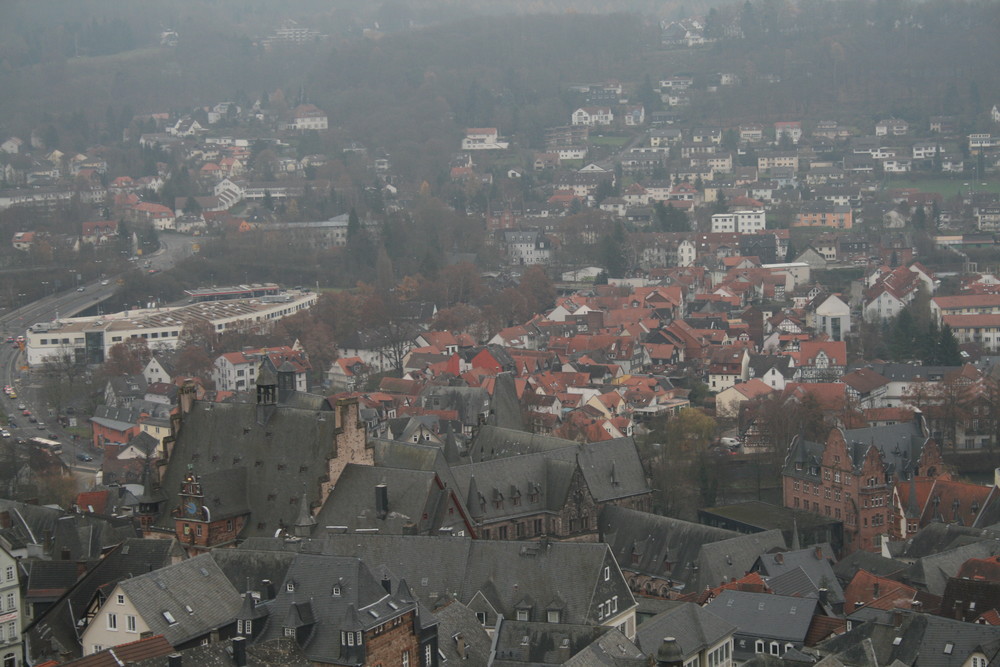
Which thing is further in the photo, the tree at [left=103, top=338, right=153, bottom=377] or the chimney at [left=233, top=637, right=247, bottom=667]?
the tree at [left=103, top=338, right=153, bottom=377]

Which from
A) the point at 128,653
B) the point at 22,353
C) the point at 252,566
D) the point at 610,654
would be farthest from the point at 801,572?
the point at 22,353

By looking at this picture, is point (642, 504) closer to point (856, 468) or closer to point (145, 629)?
point (856, 468)

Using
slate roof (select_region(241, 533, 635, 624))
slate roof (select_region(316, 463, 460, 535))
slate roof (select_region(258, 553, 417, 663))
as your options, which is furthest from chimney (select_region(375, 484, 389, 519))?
slate roof (select_region(258, 553, 417, 663))

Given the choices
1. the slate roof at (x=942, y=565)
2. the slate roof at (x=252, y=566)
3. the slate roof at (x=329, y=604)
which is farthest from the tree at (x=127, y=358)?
the slate roof at (x=329, y=604)

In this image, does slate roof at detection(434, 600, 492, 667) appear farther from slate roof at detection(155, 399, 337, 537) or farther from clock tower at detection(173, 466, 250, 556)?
clock tower at detection(173, 466, 250, 556)

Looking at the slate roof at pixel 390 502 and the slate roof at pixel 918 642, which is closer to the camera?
the slate roof at pixel 918 642

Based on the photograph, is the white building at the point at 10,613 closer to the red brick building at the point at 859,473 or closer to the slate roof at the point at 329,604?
the slate roof at the point at 329,604

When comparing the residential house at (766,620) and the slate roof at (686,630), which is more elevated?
the slate roof at (686,630)

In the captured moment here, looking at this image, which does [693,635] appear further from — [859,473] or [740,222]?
[740,222]
